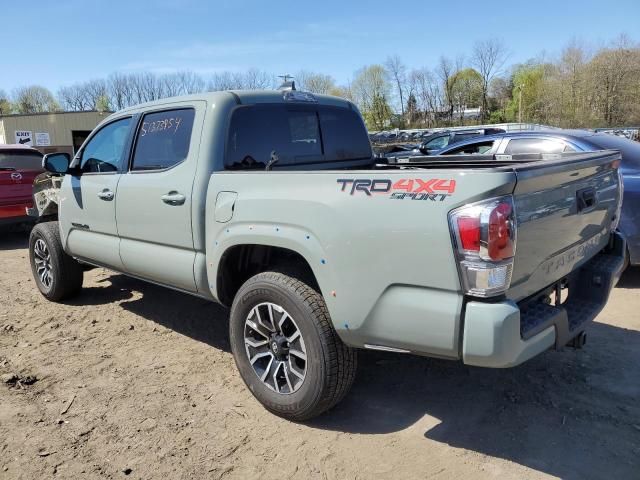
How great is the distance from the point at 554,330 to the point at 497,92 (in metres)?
89.7

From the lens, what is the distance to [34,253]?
19.2 ft

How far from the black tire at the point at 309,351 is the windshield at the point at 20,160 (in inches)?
318

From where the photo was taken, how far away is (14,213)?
29.7ft

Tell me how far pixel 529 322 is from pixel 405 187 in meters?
0.89

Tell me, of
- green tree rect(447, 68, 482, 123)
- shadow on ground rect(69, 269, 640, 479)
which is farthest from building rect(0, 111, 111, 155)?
green tree rect(447, 68, 482, 123)

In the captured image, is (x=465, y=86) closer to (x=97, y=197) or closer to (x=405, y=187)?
(x=97, y=197)

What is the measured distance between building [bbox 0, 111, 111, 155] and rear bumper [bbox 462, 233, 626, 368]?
33.1 meters

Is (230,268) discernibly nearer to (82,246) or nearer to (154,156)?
(154,156)

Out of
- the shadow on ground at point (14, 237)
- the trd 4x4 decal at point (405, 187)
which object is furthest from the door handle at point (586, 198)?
the shadow on ground at point (14, 237)

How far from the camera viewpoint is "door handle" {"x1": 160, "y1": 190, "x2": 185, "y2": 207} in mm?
3602

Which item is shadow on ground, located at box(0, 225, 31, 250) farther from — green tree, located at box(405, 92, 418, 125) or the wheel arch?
green tree, located at box(405, 92, 418, 125)

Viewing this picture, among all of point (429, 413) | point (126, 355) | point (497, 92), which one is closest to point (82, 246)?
point (126, 355)

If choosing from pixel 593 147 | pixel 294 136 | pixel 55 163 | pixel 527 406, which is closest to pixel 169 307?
pixel 55 163

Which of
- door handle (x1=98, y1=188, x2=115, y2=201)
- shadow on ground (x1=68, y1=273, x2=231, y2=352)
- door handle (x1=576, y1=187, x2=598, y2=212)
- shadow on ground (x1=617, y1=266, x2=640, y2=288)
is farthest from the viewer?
shadow on ground (x1=617, y1=266, x2=640, y2=288)
